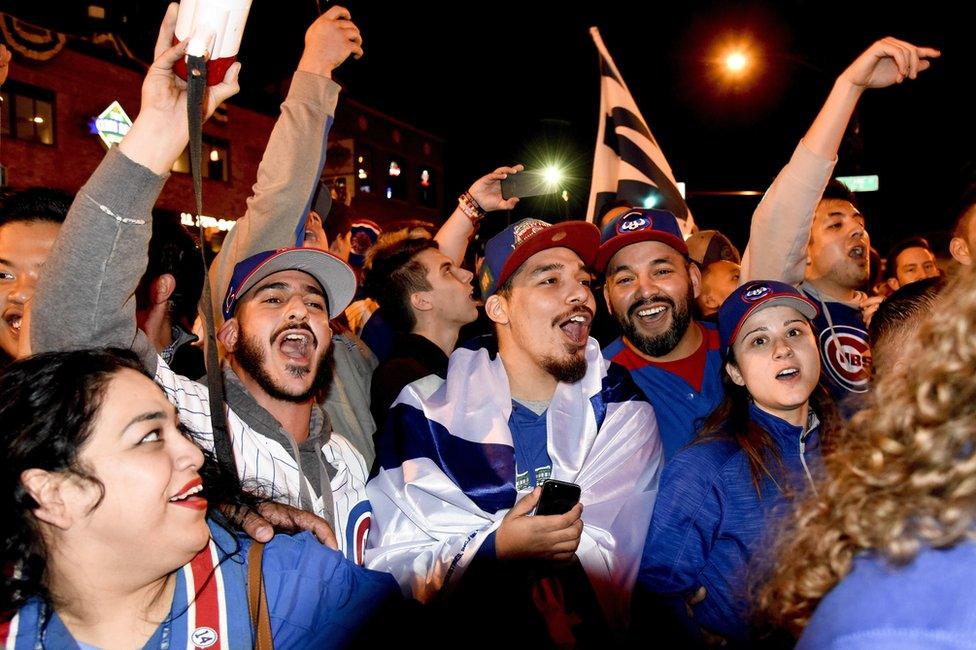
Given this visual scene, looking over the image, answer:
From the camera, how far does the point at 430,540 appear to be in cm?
279

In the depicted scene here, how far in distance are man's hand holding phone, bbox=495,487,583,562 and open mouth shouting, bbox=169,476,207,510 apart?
1053 mm

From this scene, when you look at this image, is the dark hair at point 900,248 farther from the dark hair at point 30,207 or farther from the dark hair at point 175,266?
the dark hair at point 30,207

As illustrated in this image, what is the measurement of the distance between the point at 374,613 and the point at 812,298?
10.6 feet

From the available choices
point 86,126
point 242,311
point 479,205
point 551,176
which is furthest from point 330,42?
point 86,126

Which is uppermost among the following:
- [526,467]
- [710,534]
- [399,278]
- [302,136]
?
[302,136]

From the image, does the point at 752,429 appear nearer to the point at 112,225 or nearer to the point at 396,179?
the point at 112,225

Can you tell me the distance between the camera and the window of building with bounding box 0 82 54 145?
58.1 feet

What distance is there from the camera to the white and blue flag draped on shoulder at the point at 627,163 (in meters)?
6.42

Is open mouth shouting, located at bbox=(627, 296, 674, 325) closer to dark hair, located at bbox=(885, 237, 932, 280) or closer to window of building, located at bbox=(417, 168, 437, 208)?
dark hair, located at bbox=(885, 237, 932, 280)

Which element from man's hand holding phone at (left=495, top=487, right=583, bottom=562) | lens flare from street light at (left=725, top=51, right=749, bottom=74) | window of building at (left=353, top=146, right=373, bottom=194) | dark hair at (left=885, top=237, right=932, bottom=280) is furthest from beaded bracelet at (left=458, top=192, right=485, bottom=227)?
window of building at (left=353, top=146, right=373, bottom=194)

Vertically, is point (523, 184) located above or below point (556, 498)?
above

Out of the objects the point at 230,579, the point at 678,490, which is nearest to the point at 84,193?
the point at 230,579

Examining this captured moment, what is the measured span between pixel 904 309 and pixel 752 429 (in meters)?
0.92

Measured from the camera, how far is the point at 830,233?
169 inches
